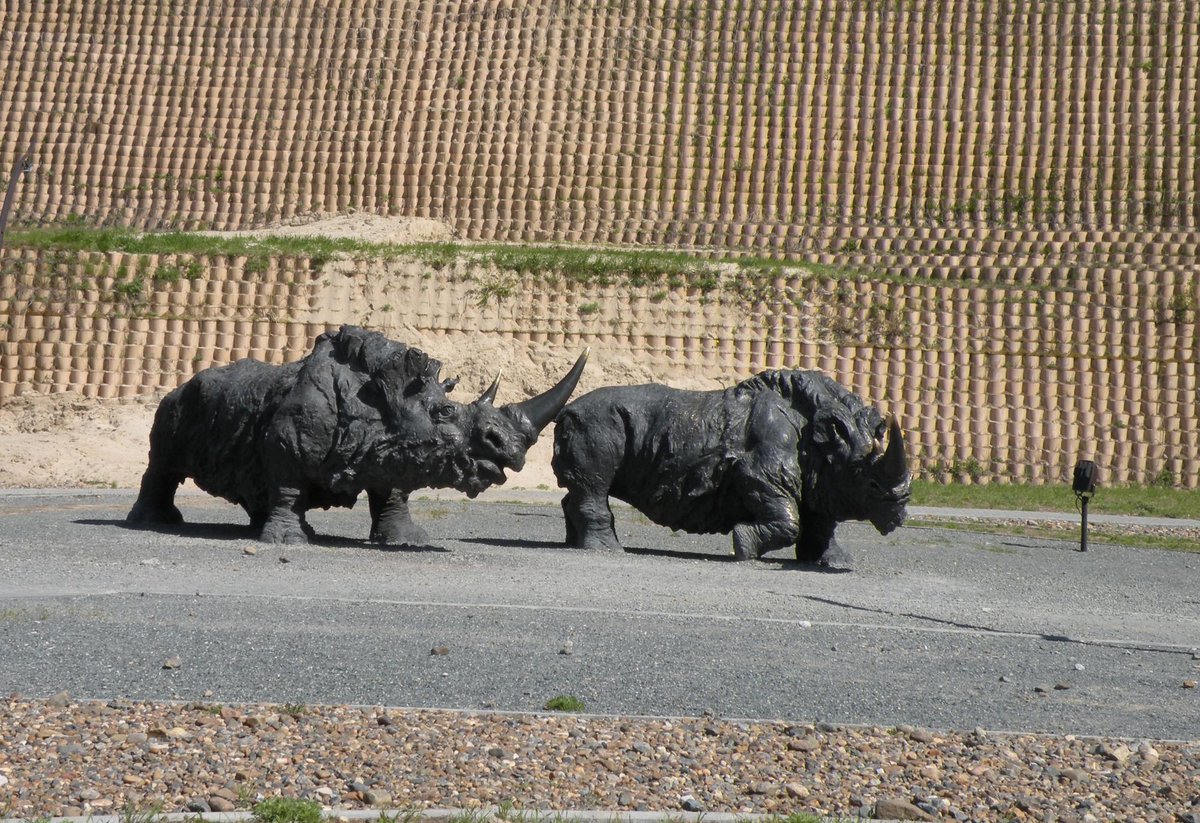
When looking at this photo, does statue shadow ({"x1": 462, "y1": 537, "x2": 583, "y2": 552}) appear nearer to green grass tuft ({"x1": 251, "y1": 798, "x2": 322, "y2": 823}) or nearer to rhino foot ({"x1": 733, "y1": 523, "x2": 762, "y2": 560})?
rhino foot ({"x1": 733, "y1": 523, "x2": 762, "y2": 560})

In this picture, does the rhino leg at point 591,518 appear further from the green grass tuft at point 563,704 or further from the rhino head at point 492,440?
the green grass tuft at point 563,704

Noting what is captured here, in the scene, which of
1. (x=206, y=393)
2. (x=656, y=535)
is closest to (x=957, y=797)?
(x=206, y=393)

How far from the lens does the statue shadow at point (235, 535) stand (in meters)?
12.6

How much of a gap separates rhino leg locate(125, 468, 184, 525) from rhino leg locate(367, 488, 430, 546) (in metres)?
1.96

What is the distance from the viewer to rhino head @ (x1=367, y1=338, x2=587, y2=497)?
1198 cm

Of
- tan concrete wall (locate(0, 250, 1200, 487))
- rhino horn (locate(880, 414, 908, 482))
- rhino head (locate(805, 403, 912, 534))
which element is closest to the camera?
rhino horn (locate(880, 414, 908, 482))

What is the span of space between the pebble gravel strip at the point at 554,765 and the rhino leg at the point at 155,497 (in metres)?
7.33

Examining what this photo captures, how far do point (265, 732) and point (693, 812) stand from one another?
1.86 metres

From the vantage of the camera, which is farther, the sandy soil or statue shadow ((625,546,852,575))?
the sandy soil

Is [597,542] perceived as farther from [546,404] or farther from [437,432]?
[437,432]

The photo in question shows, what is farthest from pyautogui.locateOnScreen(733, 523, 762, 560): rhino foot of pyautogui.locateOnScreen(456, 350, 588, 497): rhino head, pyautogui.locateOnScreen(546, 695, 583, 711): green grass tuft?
pyautogui.locateOnScreen(546, 695, 583, 711): green grass tuft

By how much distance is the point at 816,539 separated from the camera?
1345 centimetres

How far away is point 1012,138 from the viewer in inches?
1400

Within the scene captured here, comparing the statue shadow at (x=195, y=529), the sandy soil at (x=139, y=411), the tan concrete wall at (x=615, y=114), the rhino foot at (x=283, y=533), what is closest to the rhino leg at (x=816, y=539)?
the rhino foot at (x=283, y=533)
